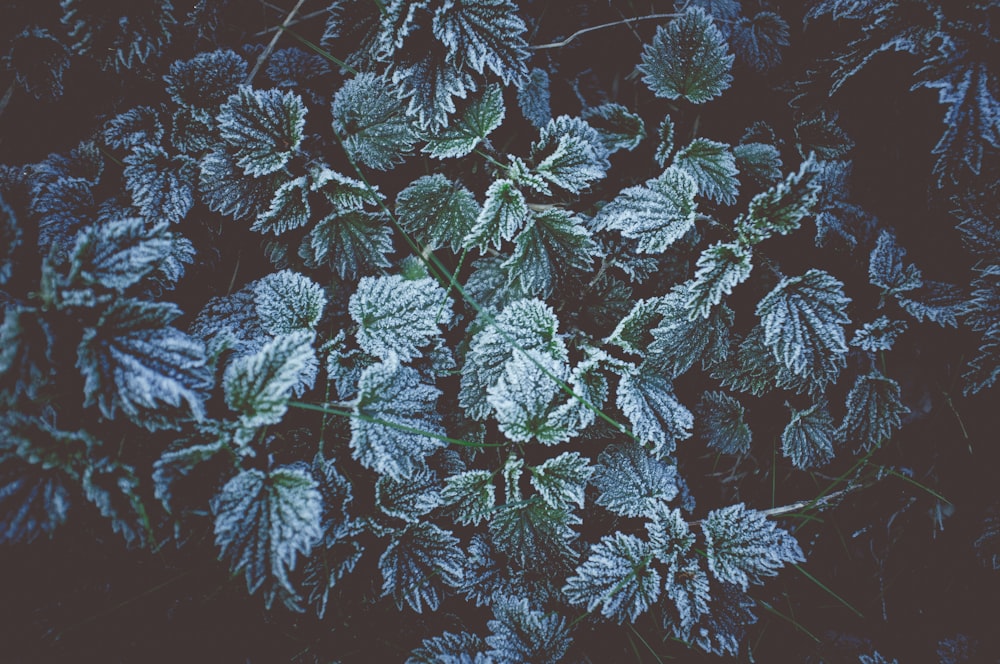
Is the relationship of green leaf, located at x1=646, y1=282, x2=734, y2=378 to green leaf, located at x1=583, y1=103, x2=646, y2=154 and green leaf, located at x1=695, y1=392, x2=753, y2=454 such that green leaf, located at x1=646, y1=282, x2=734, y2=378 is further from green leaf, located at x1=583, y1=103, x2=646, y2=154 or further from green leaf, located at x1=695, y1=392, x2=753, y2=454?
green leaf, located at x1=583, y1=103, x2=646, y2=154

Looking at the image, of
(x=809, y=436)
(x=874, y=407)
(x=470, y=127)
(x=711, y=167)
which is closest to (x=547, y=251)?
(x=470, y=127)

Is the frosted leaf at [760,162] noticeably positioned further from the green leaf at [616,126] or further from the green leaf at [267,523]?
the green leaf at [267,523]

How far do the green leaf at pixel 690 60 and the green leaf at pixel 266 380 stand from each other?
1.39m

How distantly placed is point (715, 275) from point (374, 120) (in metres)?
1.14

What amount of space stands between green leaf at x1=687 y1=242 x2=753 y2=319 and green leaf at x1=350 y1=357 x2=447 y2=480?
802 millimetres

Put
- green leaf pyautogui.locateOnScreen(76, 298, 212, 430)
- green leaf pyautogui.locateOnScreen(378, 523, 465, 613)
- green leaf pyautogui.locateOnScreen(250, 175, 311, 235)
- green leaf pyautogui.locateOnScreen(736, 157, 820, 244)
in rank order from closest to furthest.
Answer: green leaf pyautogui.locateOnScreen(76, 298, 212, 430), green leaf pyautogui.locateOnScreen(736, 157, 820, 244), green leaf pyautogui.locateOnScreen(378, 523, 465, 613), green leaf pyautogui.locateOnScreen(250, 175, 311, 235)

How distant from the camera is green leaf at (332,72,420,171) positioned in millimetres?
1905

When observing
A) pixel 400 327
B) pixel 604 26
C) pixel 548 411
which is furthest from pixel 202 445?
pixel 604 26

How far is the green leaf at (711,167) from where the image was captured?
192 cm

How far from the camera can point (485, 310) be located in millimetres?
1979

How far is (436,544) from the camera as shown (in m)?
1.79

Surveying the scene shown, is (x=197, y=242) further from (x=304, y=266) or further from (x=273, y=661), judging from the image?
(x=273, y=661)

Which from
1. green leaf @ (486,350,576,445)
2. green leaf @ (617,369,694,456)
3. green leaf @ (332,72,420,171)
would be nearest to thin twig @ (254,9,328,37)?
green leaf @ (332,72,420,171)

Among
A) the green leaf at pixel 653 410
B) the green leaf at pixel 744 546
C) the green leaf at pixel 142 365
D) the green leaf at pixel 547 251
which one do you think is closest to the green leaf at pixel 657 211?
the green leaf at pixel 547 251
